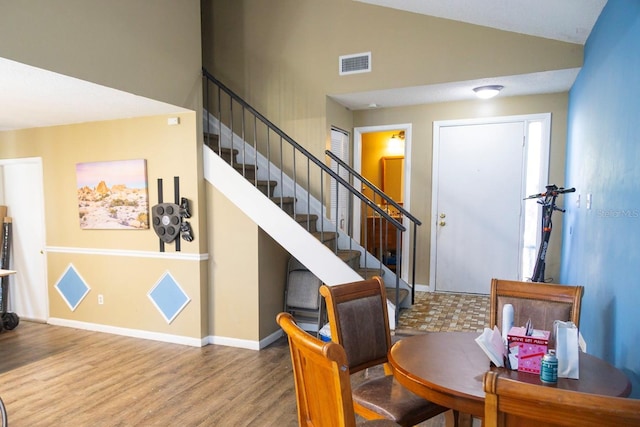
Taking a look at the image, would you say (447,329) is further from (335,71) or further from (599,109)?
(335,71)

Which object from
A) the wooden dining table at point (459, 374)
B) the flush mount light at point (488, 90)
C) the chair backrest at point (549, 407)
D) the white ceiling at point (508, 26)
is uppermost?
the white ceiling at point (508, 26)

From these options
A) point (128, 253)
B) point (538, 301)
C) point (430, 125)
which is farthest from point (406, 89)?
point (128, 253)

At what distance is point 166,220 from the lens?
3.97 metres

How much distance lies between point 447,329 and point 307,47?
3395 millimetres

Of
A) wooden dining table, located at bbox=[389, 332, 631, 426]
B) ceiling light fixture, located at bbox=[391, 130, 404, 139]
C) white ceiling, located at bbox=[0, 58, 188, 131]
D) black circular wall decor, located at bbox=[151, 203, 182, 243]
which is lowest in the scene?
wooden dining table, located at bbox=[389, 332, 631, 426]

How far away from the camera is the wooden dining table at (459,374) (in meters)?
1.39

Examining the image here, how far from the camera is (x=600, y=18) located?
275 centimetres

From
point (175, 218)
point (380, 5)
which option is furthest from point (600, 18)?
point (175, 218)

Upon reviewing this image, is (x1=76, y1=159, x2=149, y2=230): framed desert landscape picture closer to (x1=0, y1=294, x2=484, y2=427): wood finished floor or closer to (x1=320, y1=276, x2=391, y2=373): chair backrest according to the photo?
(x1=0, y1=294, x2=484, y2=427): wood finished floor

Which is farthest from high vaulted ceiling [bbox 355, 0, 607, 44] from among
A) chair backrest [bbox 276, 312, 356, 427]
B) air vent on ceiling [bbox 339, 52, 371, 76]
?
chair backrest [bbox 276, 312, 356, 427]

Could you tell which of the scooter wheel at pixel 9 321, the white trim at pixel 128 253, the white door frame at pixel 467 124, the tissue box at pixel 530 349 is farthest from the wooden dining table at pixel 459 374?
the scooter wheel at pixel 9 321

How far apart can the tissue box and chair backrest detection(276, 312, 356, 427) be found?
2.38 feet

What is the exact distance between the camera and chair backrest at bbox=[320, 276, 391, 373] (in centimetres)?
206

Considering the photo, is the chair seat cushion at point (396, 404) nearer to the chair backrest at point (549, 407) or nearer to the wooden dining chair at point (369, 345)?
the wooden dining chair at point (369, 345)
